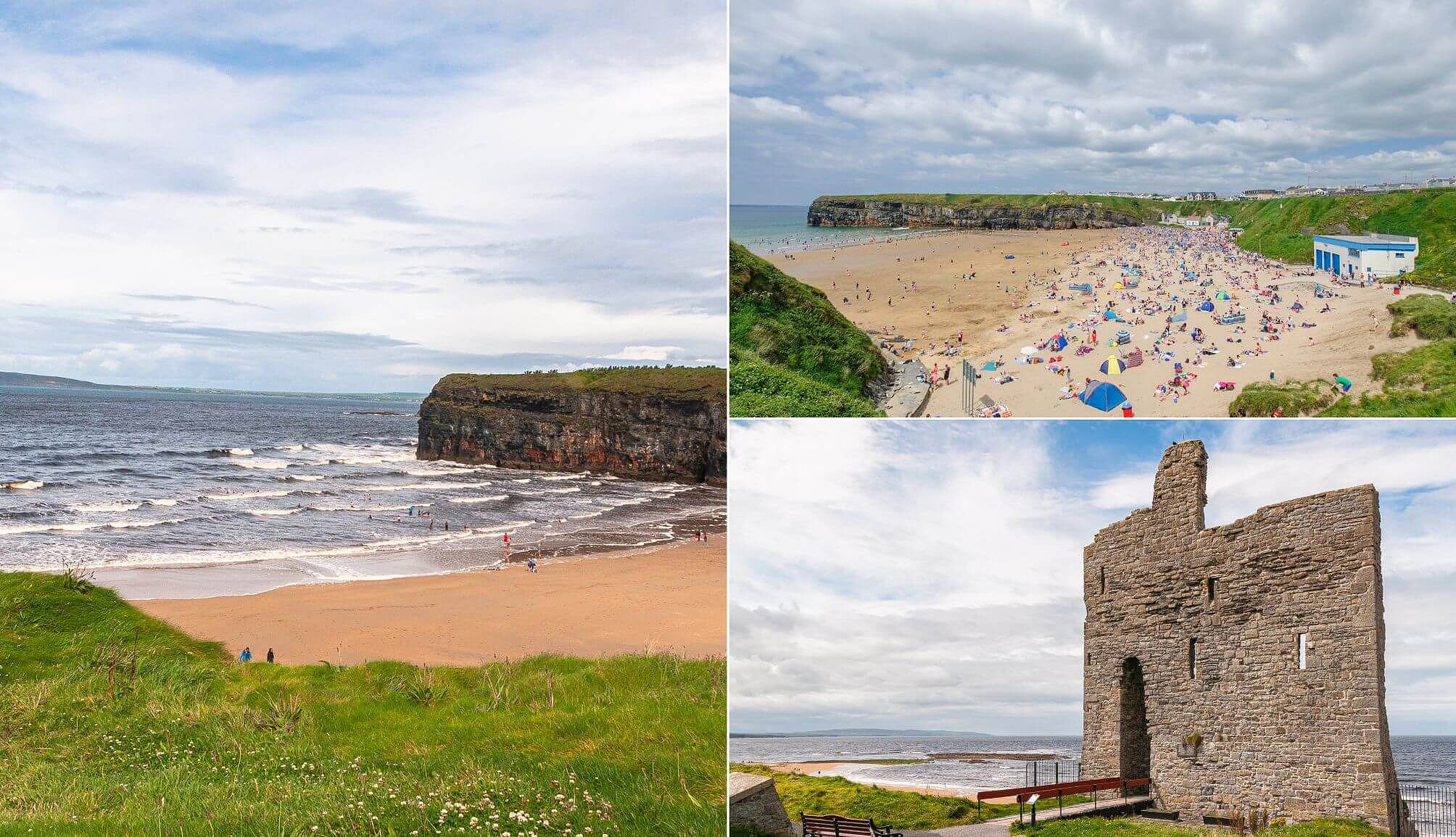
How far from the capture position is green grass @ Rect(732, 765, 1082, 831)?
26.1 feet

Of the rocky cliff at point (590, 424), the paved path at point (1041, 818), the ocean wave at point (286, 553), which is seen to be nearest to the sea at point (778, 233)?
the paved path at point (1041, 818)

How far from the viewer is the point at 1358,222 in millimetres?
18188

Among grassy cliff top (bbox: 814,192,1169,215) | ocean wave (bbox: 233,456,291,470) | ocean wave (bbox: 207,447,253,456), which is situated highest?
grassy cliff top (bbox: 814,192,1169,215)

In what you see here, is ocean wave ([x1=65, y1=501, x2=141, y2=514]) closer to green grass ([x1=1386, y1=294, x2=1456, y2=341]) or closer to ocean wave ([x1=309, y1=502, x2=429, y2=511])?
ocean wave ([x1=309, y1=502, x2=429, y2=511])

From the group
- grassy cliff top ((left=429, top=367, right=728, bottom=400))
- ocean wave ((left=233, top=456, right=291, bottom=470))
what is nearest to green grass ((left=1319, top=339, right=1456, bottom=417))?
grassy cliff top ((left=429, top=367, right=728, bottom=400))

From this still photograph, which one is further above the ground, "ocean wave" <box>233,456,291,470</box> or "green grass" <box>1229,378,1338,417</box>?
"green grass" <box>1229,378,1338,417</box>

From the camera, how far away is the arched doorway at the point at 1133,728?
34.0 feet

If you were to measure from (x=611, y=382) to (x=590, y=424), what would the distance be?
228 inches

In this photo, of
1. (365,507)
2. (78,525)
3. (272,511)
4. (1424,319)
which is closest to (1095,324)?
(1424,319)

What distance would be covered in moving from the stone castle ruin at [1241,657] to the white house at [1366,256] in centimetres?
429

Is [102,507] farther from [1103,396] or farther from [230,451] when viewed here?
[1103,396]

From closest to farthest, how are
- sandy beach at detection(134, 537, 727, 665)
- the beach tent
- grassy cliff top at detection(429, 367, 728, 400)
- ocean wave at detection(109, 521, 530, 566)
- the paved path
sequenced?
1. the beach tent
2. the paved path
3. sandy beach at detection(134, 537, 727, 665)
4. ocean wave at detection(109, 521, 530, 566)
5. grassy cliff top at detection(429, 367, 728, 400)

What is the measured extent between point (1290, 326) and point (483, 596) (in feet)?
90.4

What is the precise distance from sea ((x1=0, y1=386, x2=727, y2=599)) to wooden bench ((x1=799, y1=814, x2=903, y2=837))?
1016 inches
